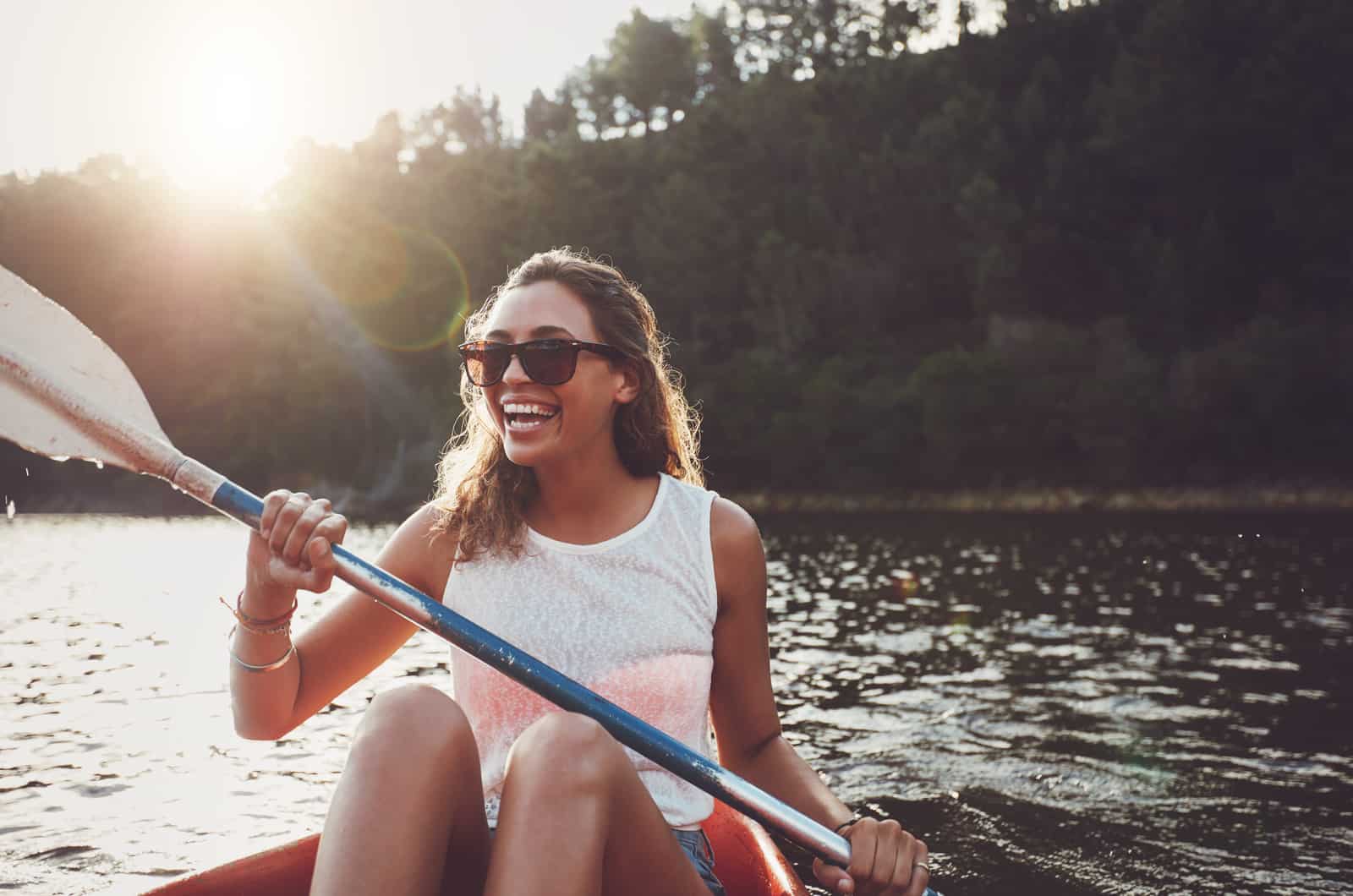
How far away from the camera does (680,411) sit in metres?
2.98

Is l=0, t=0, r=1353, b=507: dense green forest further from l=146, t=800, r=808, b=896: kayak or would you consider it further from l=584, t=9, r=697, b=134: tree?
l=146, t=800, r=808, b=896: kayak

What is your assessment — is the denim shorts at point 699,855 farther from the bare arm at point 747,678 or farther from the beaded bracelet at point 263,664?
the beaded bracelet at point 263,664

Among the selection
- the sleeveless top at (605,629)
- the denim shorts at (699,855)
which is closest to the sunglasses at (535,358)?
the sleeveless top at (605,629)

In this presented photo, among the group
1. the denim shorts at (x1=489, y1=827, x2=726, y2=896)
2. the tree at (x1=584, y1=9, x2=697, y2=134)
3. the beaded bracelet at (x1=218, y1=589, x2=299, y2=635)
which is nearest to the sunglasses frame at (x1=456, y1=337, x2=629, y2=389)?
the beaded bracelet at (x1=218, y1=589, x2=299, y2=635)

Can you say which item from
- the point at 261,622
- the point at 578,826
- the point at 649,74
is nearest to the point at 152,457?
the point at 261,622

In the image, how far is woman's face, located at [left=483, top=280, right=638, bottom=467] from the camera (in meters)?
2.53

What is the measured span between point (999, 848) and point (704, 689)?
3.08m

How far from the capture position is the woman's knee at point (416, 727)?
6.70ft

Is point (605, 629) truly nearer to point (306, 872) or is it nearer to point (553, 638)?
point (553, 638)

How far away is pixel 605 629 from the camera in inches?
94.9

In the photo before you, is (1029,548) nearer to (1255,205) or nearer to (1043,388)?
(1043,388)

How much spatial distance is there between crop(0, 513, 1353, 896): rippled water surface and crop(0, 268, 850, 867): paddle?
2618 millimetres

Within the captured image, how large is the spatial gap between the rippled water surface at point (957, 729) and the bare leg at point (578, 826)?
2.86m

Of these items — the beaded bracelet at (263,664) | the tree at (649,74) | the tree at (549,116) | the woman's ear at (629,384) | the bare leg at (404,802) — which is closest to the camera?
the bare leg at (404,802)
